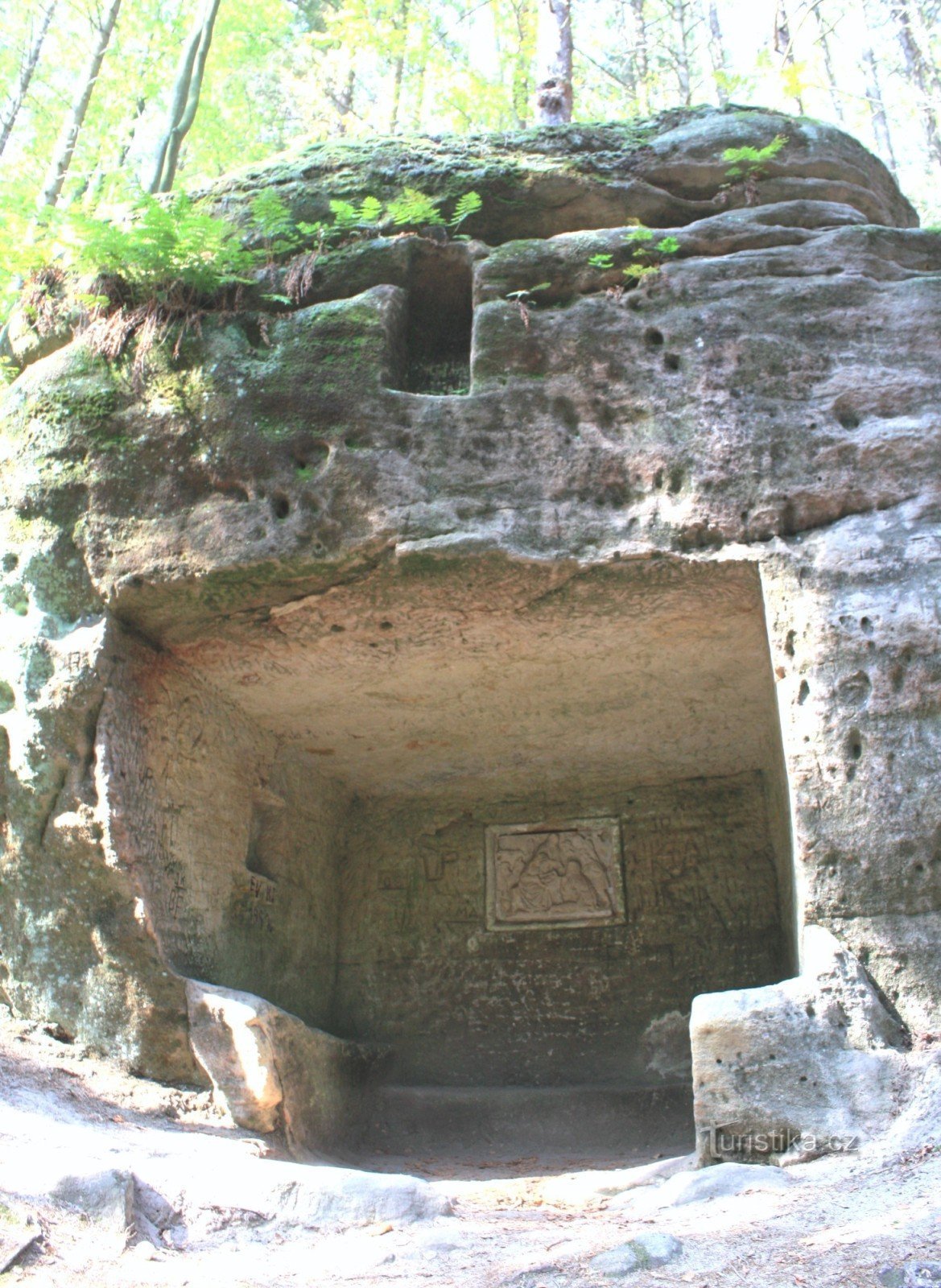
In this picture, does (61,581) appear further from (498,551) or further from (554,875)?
(554,875)

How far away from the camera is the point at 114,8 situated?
28.7ft

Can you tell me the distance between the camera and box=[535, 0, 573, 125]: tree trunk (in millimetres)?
8359

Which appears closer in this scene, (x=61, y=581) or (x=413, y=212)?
(x=61, y=581)

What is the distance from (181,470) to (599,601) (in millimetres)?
1921

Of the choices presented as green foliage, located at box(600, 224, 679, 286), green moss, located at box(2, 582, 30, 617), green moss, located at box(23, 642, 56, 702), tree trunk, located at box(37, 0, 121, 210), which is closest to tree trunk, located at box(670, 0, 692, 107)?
tree trunk, located at box(37, 0, 121, 210)

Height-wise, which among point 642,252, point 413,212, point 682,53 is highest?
point 682,53

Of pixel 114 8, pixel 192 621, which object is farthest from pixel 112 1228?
pixel 114 8

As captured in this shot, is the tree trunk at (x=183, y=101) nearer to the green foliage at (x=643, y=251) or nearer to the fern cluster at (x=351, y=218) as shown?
the fern cluster at (x=351, y=218)

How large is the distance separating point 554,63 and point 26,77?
5.49m

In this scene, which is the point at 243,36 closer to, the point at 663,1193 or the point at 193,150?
the point at 193,150

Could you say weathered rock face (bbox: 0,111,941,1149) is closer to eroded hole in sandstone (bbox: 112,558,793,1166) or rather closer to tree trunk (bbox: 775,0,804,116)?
eroded hole in sandstone (bbox: 112,558,793,1166)

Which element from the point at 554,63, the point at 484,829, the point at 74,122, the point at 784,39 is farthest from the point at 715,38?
the point at 484,829

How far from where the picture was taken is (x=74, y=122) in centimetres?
809

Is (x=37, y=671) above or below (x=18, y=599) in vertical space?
below
